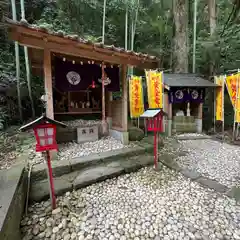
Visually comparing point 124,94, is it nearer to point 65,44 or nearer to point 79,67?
point 79,67

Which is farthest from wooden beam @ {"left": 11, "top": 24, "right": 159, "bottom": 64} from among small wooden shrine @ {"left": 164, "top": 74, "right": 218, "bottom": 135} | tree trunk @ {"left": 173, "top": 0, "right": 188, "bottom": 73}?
tree trunk @ {"left": 173, "top": 0, "right": 188, "bottom": 73}

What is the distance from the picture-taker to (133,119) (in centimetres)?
669

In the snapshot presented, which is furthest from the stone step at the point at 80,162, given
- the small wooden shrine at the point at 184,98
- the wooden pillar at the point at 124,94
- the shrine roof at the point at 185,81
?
the shrine roof at the point at 185,81

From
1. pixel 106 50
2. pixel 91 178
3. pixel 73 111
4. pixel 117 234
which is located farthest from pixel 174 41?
pixel 117 234

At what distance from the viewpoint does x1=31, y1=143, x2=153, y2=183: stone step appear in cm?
277

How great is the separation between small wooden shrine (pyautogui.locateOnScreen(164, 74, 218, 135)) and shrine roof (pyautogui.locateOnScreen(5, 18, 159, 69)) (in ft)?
7.54

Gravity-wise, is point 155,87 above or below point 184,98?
above

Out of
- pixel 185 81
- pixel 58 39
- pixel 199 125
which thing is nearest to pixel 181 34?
pixel 185 81

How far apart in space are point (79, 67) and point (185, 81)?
14.4 ft

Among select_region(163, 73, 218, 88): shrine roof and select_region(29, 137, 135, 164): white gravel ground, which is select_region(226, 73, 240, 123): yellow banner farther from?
select_region(29, 137, 135, 164): white gravel ground

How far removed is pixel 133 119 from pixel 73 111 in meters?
2.58

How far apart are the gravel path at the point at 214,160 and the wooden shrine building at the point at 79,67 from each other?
1854 millimetres

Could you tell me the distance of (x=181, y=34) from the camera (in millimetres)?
7160

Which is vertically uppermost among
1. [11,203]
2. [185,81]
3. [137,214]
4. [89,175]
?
[185,81]
